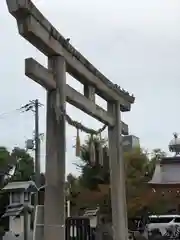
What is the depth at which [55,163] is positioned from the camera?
8586 millimetres

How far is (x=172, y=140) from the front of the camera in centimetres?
3147

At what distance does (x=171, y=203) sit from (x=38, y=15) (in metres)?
17.9

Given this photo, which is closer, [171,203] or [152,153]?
[171,203]

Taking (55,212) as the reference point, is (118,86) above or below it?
above

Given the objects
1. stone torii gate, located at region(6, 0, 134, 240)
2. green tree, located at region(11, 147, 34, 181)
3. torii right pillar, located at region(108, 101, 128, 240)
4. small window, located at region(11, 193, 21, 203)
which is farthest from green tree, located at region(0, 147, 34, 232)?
stone torii gate, located at region(6, 0, 134, 240)

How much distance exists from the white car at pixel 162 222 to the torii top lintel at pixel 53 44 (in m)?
12.7

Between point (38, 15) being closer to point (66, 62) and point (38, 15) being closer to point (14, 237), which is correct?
point (66, 62)

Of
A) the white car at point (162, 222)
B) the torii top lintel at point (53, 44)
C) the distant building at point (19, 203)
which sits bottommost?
the white car at point (162, 222)

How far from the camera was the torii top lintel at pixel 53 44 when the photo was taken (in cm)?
793

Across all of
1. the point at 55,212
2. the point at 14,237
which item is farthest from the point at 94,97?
the point at 14,237

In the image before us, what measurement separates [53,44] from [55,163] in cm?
213

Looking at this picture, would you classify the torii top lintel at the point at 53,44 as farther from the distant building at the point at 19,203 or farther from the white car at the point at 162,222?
the white car at the point at 162,222

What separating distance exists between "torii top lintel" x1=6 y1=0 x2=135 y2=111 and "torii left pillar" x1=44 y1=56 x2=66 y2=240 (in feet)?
1.38

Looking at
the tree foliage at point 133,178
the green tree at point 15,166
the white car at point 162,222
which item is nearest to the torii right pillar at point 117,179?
the tree foliage at point 133,178
